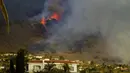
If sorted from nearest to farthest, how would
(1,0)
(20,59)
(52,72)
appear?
(1,0), (20,59), (52,72)

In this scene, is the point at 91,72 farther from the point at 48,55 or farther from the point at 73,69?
the point at 48,55

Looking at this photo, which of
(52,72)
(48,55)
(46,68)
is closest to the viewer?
(52,72)

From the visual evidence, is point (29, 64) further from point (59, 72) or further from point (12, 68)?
point (12, 68)


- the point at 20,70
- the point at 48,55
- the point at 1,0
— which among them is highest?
the point at 48,55

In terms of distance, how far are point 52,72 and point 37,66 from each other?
21.0ft

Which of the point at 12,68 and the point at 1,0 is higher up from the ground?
the point at 1,0

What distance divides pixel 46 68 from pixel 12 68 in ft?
74.1

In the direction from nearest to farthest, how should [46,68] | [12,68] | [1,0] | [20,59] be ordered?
[1,0] < [20,59] < [12,68] < [46,68]

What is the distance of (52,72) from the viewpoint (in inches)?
1076

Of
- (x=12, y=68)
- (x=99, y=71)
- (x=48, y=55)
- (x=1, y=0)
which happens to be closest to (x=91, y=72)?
(x=99, y=71)

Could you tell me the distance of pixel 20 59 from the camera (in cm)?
744

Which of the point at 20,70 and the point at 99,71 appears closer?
the point at 20,70

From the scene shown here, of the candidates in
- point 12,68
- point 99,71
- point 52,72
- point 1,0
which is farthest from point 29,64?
point 1,0

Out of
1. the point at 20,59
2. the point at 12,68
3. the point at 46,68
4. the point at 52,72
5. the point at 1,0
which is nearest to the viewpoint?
the point at 1,0
